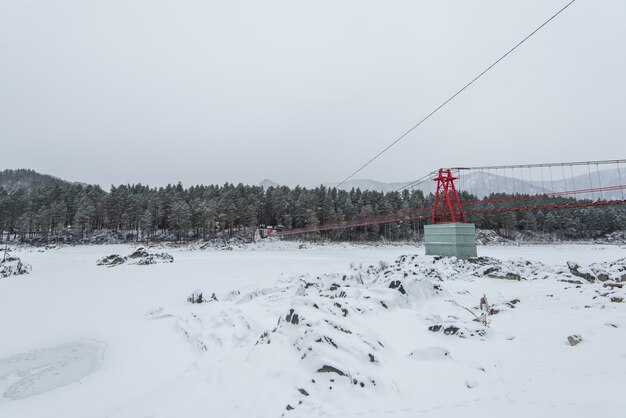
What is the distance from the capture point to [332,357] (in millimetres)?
5270

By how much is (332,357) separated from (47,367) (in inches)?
252

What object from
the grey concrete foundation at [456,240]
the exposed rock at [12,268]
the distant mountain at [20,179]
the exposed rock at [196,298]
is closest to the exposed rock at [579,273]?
the grey concrete foundation at [456,240]

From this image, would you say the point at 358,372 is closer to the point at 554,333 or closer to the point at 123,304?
the point at 554,333

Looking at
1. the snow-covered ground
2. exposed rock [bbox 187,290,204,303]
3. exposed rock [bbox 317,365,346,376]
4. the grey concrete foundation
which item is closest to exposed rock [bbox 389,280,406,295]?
the snow-covered ground

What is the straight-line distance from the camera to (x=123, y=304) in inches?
481

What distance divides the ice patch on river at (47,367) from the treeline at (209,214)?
61.6m

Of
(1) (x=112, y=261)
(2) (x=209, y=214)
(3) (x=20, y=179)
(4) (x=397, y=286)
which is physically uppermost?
(3) (x=20, y=179)

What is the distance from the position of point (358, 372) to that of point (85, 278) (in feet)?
74.4

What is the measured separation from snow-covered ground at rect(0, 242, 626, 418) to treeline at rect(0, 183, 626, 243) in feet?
200

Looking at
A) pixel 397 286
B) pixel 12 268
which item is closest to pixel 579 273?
pixel 397 286

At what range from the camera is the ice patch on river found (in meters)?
5.61

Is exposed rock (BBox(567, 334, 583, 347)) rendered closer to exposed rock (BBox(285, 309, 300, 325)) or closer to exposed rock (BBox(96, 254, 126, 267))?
exposed rock (BBox(285, 309, 300, 325))

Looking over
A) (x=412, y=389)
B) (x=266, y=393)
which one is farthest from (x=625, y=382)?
(x=266, y=393)

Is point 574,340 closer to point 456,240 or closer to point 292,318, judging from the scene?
point 292,318
